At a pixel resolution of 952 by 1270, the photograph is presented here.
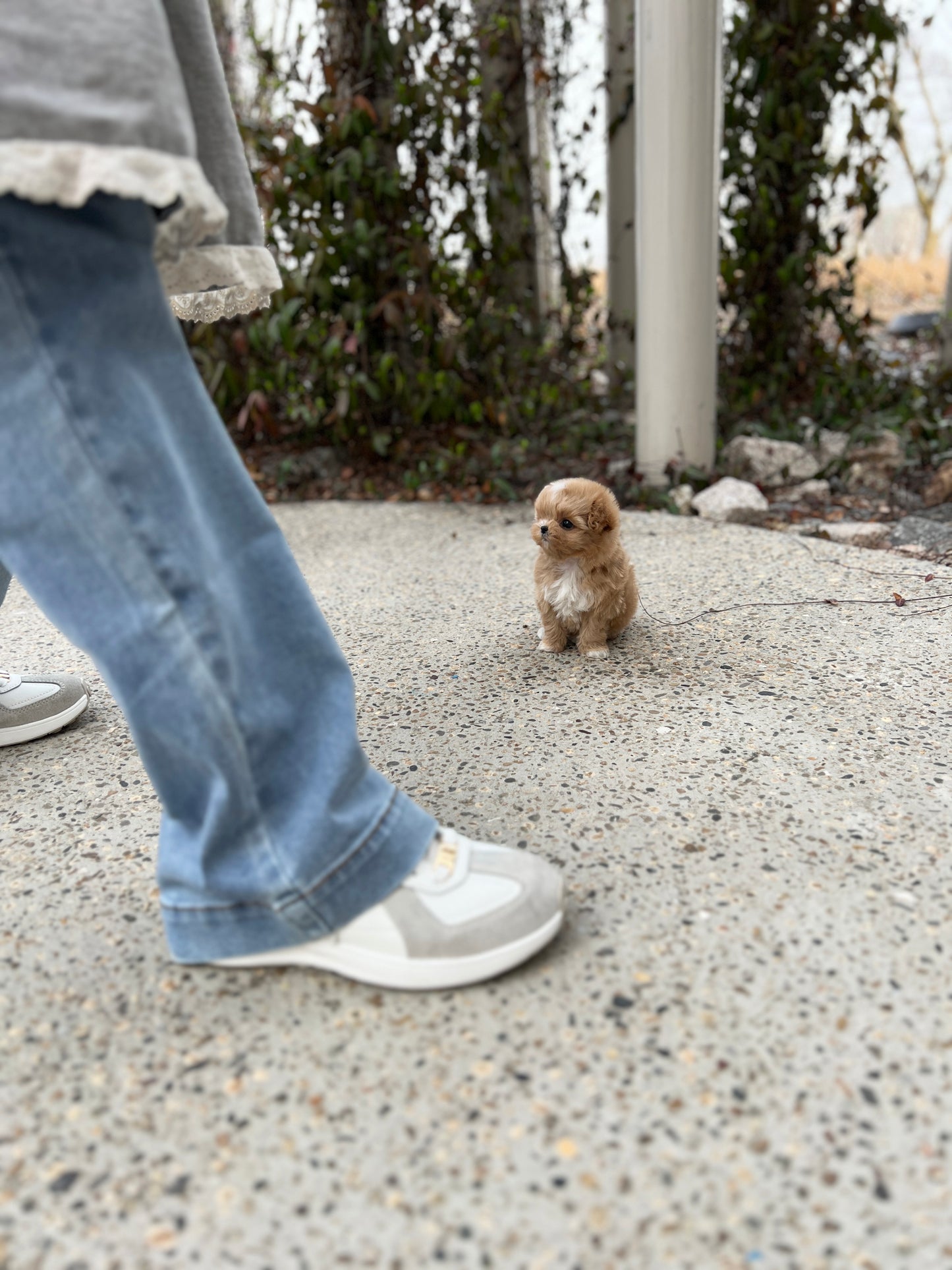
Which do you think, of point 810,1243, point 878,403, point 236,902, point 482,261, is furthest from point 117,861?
point 878,403

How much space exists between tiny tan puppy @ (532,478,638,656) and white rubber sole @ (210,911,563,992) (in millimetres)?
971

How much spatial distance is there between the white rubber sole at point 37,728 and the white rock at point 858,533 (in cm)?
232

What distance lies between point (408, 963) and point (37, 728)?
45.5 inches

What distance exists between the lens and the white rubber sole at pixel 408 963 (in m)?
1.13

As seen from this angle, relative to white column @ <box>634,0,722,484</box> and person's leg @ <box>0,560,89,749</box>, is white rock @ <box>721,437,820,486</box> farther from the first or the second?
person's leg @ <box>0,560,89,749</box>

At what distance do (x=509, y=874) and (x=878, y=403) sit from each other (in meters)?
3.79

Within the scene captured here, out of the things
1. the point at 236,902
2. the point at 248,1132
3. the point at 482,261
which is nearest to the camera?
the point at 248,1132

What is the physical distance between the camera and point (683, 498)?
330 centimetres

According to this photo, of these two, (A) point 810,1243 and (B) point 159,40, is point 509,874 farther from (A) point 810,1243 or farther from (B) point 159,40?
(B) point 159,40

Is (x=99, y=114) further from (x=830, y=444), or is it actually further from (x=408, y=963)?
(x=830, y=444)

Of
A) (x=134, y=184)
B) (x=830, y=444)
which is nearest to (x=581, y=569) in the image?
(x=134, y=184)

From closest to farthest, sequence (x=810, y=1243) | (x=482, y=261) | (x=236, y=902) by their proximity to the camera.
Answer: (x=810, y=1243) → (x=236, y=902) → (x=482, y=261)

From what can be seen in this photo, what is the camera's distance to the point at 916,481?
3508mm

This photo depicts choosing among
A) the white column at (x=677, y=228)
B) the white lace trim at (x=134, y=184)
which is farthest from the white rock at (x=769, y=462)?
the white lace trim at (x=134, y=184)
